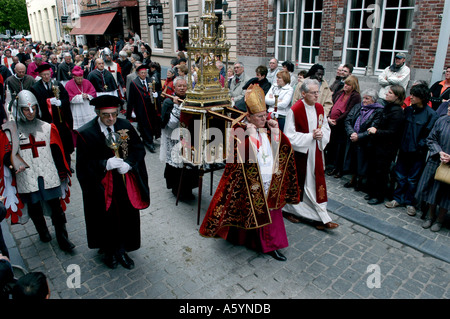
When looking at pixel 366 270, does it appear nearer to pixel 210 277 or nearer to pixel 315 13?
pixel 210 277

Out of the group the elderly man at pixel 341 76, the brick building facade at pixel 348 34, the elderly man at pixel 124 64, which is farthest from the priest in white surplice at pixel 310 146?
the elderly man at pixel 124 64

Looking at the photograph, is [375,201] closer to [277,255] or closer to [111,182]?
[277,255]

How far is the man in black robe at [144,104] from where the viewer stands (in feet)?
26.0

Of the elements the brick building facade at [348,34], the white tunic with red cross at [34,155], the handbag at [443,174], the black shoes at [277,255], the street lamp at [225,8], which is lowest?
the black shoes at [277,255]

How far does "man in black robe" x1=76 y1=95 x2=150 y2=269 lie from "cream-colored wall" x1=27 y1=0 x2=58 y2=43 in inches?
1495

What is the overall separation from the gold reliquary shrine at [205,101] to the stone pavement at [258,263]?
3.68 feet

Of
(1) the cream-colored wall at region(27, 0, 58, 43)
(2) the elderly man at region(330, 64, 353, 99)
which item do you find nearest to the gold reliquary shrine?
(2) the elderly man at region(330, 64, 353, 99)

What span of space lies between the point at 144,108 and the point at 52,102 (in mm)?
2337

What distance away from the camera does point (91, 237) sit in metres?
3.68

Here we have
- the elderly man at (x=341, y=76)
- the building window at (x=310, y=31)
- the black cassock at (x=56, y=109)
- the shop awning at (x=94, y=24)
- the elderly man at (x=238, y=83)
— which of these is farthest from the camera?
the shop awning at (x=94, y=24)

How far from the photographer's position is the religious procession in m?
3.57

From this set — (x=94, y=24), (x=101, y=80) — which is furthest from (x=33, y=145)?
(x=94, y=24)

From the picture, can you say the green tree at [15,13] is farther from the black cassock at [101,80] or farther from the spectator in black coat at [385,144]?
the spectator in black coat at [385,144]
